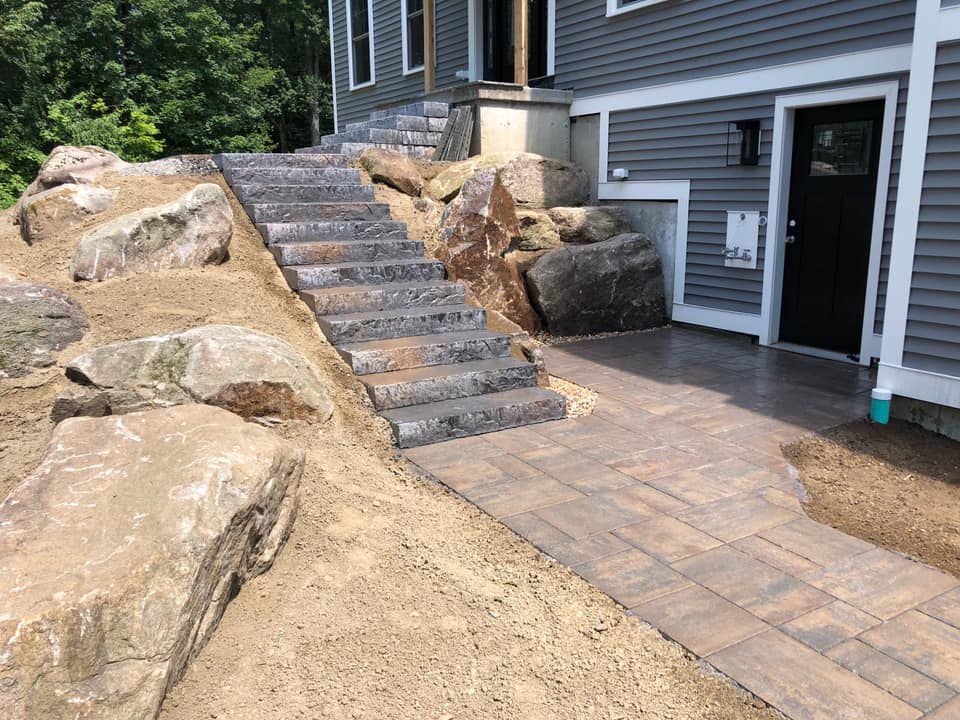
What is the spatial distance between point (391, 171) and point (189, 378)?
4483 mm

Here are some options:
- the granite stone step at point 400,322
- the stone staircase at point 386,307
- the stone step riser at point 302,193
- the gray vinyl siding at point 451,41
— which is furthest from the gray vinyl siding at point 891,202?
the gray vinyl siding at point 451,41

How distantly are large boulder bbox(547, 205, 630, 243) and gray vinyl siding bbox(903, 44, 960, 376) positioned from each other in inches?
154

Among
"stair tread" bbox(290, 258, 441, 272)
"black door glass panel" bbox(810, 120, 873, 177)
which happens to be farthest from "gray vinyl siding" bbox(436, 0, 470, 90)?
"black door glass panel" bbox(810, 120, 873, 177)

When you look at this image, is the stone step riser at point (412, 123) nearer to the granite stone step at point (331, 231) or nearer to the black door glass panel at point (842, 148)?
the granite stone step at point (331, 231)

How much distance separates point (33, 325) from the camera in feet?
14.3

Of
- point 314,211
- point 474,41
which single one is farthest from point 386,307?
point 474,41

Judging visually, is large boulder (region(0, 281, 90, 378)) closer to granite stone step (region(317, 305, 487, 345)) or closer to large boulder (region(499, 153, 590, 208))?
granite stone step (region(317, 305, 487, 345))

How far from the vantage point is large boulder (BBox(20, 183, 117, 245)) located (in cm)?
596

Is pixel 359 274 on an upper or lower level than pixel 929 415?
upper

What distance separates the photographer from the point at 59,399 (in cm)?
386

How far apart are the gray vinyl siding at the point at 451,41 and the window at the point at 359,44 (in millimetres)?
2337

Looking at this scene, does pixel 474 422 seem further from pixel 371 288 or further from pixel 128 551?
pixel 128 551

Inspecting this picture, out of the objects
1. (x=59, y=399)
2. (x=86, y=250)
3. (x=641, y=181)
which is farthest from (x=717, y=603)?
(x=641, y=181)

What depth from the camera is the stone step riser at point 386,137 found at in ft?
28.9
